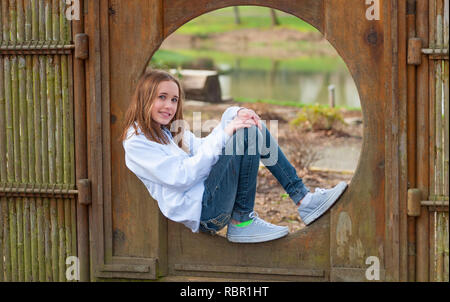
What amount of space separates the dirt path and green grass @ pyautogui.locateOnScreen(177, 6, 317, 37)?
265 inches

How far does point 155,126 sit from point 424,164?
5.14 ft

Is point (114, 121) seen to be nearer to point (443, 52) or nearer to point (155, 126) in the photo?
point (155, 126)

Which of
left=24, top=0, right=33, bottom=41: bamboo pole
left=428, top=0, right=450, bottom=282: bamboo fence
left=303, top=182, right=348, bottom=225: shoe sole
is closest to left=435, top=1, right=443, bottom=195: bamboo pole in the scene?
left=428, top=0, right=450, bottom=282: bamboo fence

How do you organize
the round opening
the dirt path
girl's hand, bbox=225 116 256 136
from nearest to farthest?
girl's hand, bbox=225 116 256 136 < the dirt path < the round opening

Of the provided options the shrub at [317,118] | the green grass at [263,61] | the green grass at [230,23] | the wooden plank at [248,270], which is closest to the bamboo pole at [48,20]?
the wooden plank at [248,270]

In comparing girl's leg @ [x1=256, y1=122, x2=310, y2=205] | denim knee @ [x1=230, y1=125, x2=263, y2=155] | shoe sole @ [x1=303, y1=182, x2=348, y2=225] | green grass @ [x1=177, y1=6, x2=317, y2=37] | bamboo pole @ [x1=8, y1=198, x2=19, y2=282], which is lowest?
bamboo pole @ [x1=8, y1=198, x2=19, y2=282]

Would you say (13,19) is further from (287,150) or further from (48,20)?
(287,150)

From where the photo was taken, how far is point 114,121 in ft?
15.4

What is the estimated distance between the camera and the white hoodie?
4477 mm

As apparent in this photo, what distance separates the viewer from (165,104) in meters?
4.65

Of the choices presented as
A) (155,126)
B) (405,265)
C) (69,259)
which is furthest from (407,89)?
(69,259)

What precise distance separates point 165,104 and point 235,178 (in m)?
0.61

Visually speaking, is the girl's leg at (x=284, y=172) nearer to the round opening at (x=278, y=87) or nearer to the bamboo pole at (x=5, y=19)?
the bamboo pole at (x=5, y=19)

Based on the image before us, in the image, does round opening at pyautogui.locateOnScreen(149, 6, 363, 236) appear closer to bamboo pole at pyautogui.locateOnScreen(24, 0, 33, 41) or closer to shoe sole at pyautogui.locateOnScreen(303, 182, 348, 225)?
shoe sole at pyautogui.locateOnScreen(303, 182, 348, 225)
